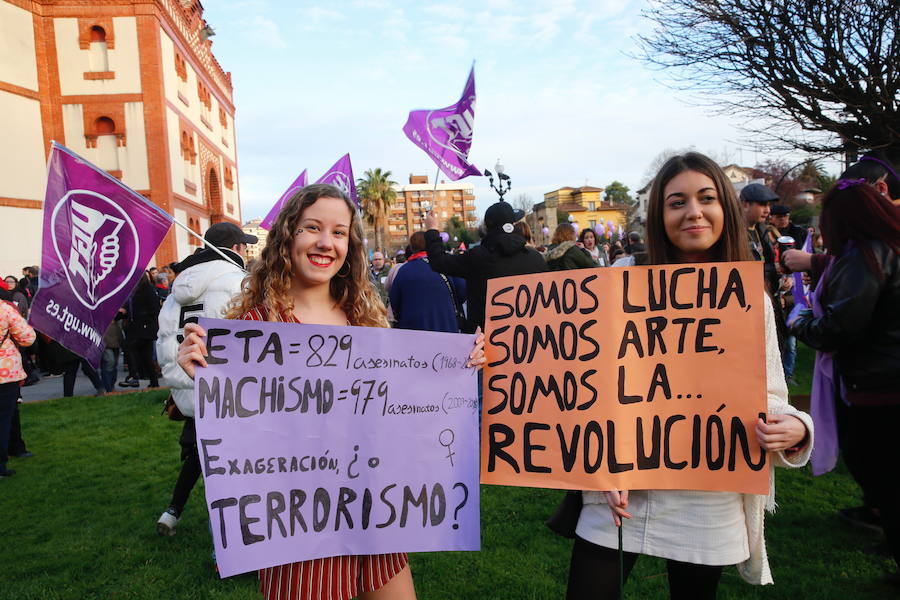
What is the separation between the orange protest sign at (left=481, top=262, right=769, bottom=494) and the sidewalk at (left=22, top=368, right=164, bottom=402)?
10189 mm

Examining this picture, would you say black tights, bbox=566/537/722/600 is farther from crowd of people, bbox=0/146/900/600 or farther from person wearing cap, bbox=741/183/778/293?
person wearing cap, bbox=741/183/778/293

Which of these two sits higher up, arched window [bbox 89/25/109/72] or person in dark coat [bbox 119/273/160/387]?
arched window [bbox 89/25/109/72]

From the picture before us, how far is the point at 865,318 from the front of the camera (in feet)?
8.77

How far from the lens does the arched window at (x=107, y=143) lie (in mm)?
23766

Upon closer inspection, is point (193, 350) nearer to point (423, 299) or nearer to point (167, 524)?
point (167, 524)

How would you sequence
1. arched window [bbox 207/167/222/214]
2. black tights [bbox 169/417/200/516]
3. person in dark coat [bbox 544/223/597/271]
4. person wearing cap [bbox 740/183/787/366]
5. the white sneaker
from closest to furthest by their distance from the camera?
black tights [bbox 169/417/200/516] < the white sneaker < person wearing cap [bbox 740/183/787/366] < person in dark coat [bbox 544/223/597/271] < arched window [bbox 207/167/222/214]

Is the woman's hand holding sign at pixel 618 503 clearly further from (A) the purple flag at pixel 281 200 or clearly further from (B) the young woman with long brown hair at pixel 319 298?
(A) the purple flag at pixel 281 200

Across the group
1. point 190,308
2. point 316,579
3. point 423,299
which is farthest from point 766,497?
point 423,299

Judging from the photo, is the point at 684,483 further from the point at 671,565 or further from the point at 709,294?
the point at 709,294

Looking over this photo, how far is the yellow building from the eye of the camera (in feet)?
273

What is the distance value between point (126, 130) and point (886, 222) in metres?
26.6

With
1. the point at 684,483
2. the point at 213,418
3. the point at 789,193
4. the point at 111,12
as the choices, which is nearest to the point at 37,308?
the point at 213,418

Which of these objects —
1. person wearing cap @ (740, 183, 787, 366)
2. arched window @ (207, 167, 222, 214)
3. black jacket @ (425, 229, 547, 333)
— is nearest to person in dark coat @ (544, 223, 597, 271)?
black jacket @ (425, 229, 547, 333)

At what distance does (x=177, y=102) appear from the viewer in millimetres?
25844
